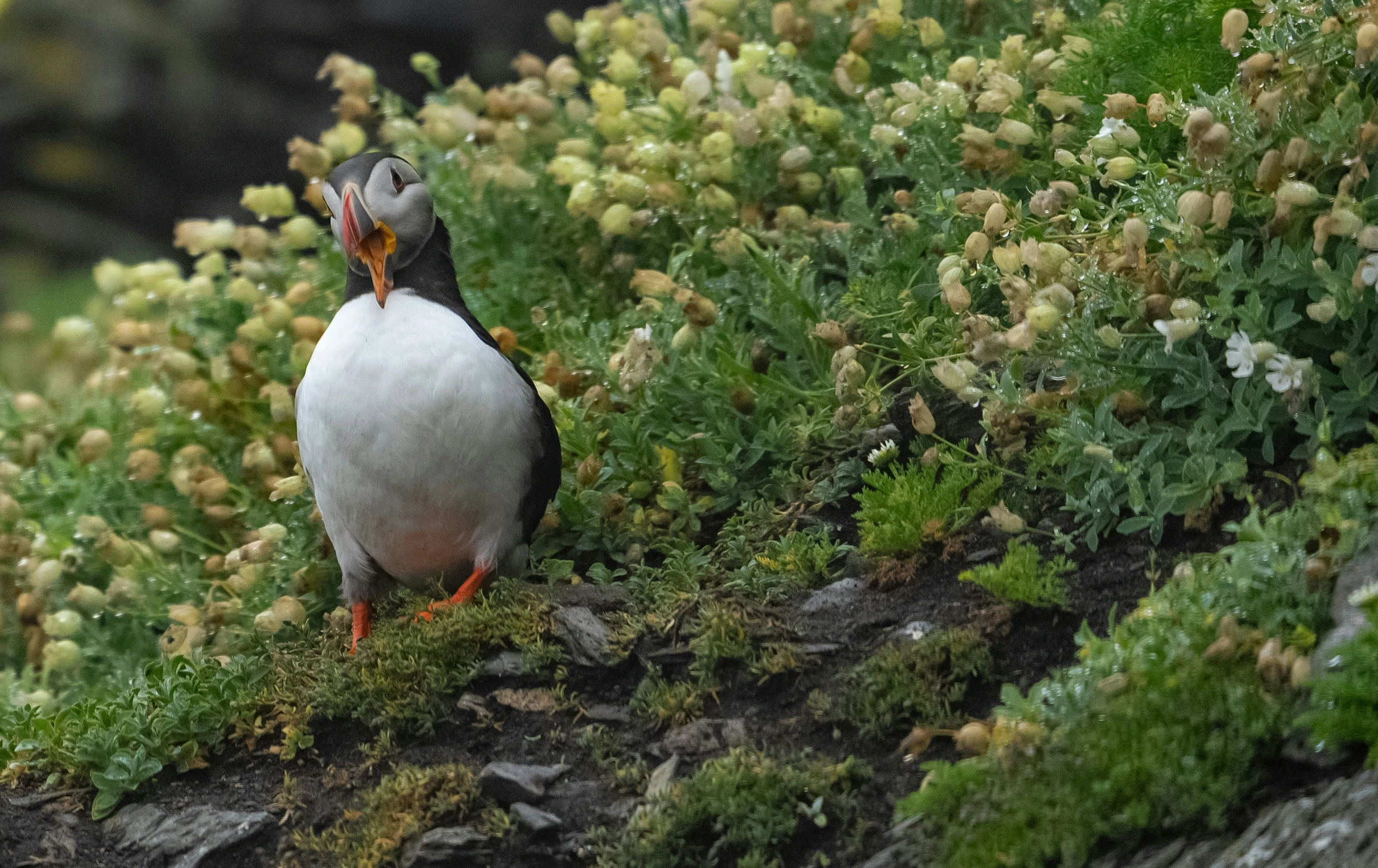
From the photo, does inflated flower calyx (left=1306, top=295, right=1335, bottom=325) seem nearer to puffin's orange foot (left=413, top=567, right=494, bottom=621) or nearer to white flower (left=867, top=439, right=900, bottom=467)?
white flower (left=867, top=439, right=900, bottom=467)

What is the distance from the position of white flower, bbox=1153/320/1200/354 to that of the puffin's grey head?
1931 millimetres

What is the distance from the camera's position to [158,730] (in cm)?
354

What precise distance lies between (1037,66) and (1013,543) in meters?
1.78

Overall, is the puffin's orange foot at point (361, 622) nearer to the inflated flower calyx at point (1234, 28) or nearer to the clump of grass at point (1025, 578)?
the clump of grass at point (1025, 578)

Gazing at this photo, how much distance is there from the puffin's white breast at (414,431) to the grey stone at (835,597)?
84 cm

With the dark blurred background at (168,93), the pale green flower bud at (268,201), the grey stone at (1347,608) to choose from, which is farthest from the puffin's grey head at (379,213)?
the dark blurred background at (168,93)

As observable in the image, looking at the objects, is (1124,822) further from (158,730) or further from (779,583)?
(158,730)

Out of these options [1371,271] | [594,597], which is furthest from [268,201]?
[1371,271]

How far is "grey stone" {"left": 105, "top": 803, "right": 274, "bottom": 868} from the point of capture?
3.25m

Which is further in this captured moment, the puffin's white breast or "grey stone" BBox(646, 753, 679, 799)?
the puffin's white breast

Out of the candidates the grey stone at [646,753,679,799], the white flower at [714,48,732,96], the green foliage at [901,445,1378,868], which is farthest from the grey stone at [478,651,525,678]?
the white flower at [714,48,732,96]

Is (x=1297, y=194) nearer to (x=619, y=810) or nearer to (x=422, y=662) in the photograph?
(x=619, y=810)

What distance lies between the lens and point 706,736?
316 cm

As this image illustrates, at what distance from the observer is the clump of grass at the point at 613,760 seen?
3109 millimetres
